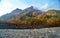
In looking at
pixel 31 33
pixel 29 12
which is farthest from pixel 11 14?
pixel 31 33

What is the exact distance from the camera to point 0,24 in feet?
17.0

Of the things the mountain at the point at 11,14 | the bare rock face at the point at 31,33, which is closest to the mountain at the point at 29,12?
the mountain at the point at 11,14

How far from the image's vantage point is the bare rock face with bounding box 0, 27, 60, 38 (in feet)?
16.9

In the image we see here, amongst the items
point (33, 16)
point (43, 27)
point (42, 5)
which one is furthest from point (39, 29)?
point (42, 5)

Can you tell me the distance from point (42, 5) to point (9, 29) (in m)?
1.44

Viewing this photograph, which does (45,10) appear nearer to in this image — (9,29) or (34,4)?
(34,4)

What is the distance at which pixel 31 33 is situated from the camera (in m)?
5.20

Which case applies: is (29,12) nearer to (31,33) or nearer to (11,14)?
(11,14)

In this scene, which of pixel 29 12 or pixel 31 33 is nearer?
pixel 31 33

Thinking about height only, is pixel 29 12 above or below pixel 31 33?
above

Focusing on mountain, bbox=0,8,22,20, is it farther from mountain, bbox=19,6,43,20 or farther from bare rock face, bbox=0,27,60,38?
bare rock face, bbox=0,27,60,38

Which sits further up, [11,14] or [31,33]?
[11,14]

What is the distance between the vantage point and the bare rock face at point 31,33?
5145 mm

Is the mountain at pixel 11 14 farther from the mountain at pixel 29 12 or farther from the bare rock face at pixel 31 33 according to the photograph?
the bare rock face at pixel 31 33
